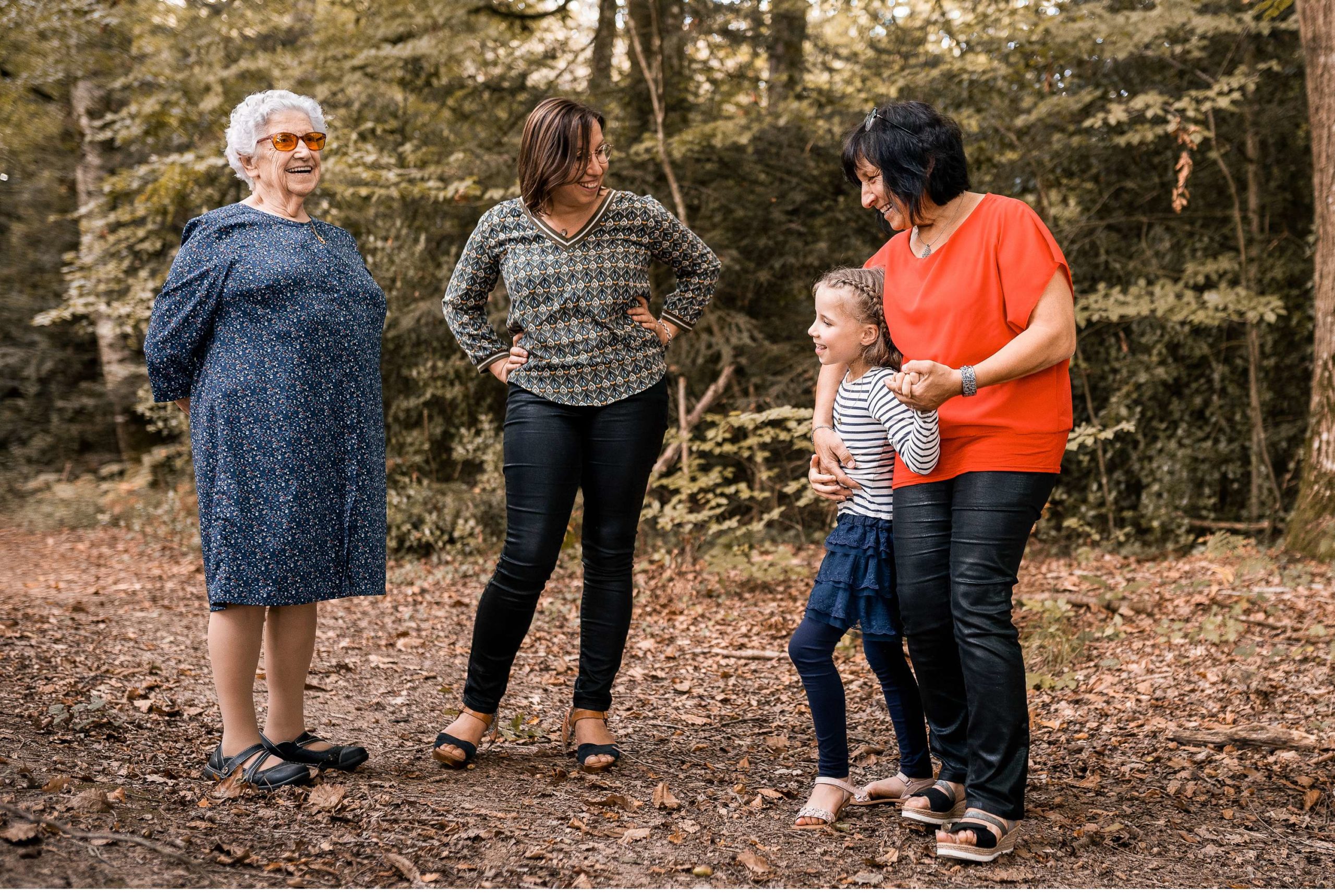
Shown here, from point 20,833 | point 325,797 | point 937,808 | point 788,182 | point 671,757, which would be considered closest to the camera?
point 20,833

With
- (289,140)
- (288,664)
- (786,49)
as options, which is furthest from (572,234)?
(786,49)

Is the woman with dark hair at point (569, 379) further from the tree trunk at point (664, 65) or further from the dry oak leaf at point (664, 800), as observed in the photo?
the tree trunk at point (664, 65)

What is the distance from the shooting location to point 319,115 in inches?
122

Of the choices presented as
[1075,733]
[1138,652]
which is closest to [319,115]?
[1075,733]

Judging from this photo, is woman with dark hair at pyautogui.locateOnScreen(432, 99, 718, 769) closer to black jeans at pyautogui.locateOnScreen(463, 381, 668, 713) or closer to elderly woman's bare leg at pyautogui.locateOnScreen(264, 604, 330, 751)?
black jeans at pyautogui.locateOnScreen(463, 381, 668, 713)

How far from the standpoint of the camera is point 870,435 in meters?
2.83

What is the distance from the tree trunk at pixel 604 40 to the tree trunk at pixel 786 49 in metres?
1.37

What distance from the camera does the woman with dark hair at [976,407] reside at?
2.52m

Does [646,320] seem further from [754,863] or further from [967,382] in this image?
[754,863]

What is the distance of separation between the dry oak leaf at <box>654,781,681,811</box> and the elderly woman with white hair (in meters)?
1.02

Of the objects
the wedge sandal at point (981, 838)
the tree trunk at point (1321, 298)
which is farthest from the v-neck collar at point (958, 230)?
the tree trunk at point (1321, 298)

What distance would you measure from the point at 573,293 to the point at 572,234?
19 centimetres

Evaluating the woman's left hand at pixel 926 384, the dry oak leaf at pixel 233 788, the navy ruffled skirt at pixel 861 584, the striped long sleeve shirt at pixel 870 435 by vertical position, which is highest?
the woman's left hand at pixel 926 384

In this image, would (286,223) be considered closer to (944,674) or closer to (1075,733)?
(944,674)
